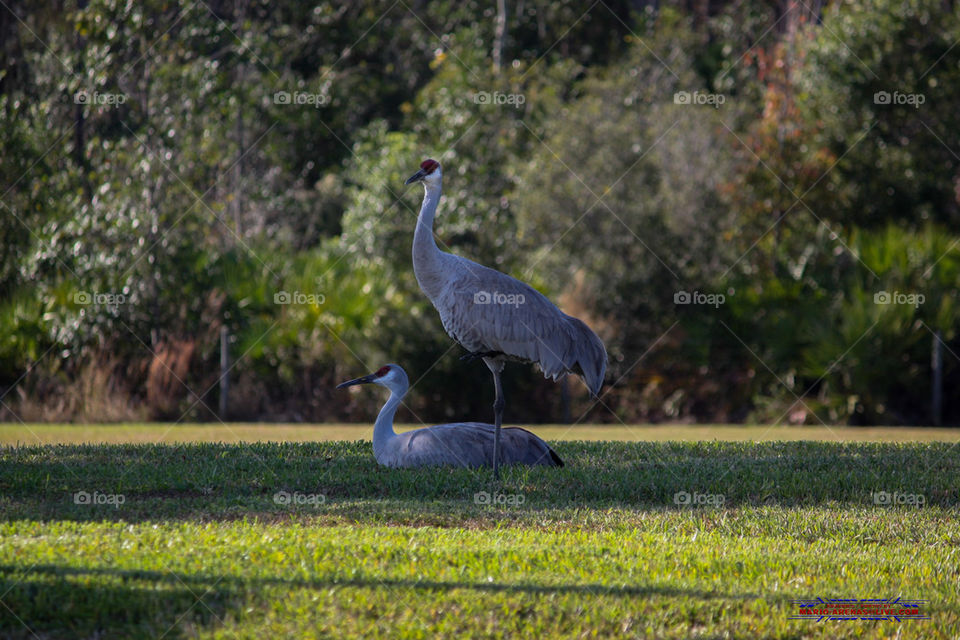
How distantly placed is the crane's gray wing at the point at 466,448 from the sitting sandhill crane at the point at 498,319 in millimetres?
215

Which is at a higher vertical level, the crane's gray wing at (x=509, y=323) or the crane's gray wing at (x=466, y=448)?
the crane's gray wing at (x=509, y=323)

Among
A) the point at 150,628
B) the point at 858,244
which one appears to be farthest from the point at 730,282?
the point at 150,628

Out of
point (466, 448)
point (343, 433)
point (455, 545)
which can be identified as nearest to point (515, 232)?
point (343, 433)

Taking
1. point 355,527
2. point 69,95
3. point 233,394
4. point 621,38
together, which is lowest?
point 233,394

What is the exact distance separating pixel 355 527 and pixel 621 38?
84.5 feet

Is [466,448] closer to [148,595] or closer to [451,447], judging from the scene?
[451,447]

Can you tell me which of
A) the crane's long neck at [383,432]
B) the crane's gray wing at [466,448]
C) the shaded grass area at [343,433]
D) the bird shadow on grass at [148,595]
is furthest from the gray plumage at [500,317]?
the shaded grass area at [343,433]

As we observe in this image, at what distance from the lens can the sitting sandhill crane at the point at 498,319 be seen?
960 cm

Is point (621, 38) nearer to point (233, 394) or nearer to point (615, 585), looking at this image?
point (233, 394)

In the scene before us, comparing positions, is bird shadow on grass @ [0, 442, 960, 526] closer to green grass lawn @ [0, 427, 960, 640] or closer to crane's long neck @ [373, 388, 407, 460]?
green grass lawn @ [0, 427, 960, 640]

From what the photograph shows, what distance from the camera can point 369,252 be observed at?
23703mm

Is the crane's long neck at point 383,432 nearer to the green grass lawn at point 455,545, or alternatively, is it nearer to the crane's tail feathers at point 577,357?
the green grass lawn at point 455,545

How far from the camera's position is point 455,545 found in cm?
674

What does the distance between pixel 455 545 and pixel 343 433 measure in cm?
876
